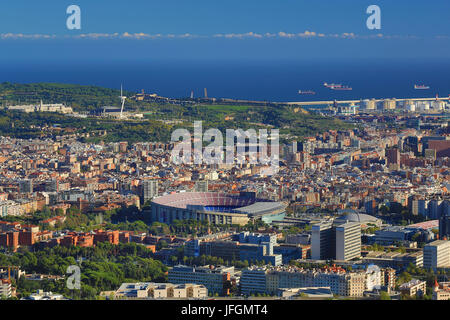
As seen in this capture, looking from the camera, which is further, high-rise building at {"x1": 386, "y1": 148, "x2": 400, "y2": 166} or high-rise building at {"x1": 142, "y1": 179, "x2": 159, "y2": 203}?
high-rise building at {"x1": 386, "y1": 148, "x2": 400, "y2": 166}

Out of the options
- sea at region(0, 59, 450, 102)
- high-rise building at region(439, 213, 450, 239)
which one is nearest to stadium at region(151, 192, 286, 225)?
high-rise building at region(439, 213, 450, 239)

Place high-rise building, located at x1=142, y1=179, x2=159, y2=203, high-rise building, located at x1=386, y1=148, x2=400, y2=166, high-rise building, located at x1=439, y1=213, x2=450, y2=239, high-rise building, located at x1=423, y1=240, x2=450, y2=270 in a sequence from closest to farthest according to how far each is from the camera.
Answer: high-rise building, located at x1=423, y1=240, x2=450, y2=270, high-rise building, located at x1=439, y1=213, x2=450, y2=239, high-rise building, located at x1=142, y1=179, x2=159, y2=203, high-rise building, located at x1=386, y1=148, x2=400, y2=166

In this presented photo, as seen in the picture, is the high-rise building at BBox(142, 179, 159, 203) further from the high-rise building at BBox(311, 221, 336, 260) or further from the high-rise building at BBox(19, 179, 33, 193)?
the high-rise building at BBox(311, 221, 336, 260)

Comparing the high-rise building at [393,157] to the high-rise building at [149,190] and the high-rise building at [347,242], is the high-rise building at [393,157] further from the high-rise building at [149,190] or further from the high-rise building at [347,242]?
the high-rise building at [347,242]

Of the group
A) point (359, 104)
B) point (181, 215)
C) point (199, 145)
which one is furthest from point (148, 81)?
point (181, 215)

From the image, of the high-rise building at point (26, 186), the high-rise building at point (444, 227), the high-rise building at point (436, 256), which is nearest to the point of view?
the high-rise building at point (436, 256)

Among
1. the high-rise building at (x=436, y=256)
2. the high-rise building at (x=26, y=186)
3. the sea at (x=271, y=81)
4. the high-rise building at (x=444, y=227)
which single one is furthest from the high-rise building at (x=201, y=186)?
the sea at (x=271, y=81)

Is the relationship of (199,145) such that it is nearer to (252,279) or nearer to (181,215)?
(181,215)
